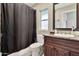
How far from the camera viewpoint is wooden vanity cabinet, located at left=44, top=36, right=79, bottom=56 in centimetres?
139

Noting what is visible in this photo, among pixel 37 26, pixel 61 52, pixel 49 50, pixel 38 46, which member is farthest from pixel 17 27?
pixel 61 52

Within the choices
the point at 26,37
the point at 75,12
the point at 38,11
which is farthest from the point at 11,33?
the point at 75,12

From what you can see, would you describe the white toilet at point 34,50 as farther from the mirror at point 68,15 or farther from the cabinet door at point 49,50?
the mirror at point 68,15

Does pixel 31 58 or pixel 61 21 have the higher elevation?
pixel 61 21

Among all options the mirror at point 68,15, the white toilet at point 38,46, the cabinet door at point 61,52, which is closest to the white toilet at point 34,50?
the white toilet at point 38,46

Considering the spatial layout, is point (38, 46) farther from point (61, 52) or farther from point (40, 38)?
point (61, 52)

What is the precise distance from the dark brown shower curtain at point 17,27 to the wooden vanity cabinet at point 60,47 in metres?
0.22

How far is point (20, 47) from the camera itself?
1.66 meters

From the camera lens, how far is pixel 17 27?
1.65 meters

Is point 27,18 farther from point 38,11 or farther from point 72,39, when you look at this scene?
point 72,39

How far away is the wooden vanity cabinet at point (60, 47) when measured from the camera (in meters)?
1.39

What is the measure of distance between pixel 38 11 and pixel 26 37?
1.34ft

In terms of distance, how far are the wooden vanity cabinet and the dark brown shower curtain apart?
22cm

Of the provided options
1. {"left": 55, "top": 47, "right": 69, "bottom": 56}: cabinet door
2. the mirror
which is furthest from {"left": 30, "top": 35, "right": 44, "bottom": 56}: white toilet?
the mirror
